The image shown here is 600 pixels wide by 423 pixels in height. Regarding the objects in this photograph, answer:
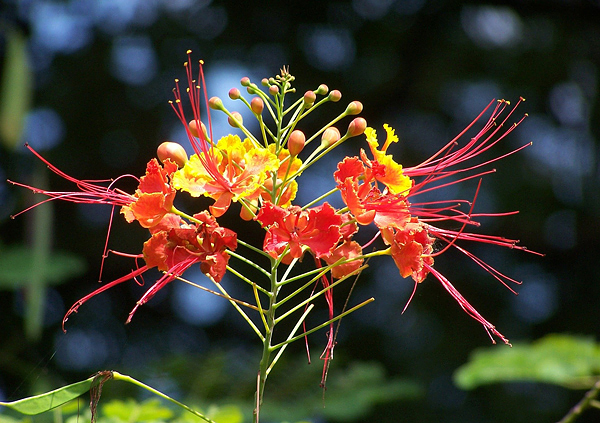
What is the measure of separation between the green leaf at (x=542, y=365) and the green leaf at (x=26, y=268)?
6.52 feet

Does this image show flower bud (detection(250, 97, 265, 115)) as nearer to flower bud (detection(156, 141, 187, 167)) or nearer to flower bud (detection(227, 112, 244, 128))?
flower bud (detection(227, 112, 244, 128))

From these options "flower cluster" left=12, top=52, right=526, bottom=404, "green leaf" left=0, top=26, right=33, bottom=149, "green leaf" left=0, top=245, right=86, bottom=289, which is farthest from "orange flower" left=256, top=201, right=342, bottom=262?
"green leaf" left=0, top=26, right=33, bottom=149

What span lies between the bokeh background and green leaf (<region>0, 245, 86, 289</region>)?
262 mm

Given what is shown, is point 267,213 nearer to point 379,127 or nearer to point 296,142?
point 296,142

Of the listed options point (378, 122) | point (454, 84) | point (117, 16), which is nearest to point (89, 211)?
point (117, 16)

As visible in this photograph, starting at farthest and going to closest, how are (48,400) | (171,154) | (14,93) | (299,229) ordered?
(14,93) → (171,154) → (299,229) → (48,400)

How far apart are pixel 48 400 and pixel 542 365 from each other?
2.18 m

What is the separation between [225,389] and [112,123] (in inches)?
80.3

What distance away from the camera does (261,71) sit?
434 centimetres

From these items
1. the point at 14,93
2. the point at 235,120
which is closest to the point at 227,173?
the point at 235,120

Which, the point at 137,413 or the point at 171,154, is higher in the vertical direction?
the point at 171,154

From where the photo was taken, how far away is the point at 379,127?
4.32m

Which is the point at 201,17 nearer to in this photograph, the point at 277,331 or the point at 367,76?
the point at 367,76

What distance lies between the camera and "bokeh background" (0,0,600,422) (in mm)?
3949
